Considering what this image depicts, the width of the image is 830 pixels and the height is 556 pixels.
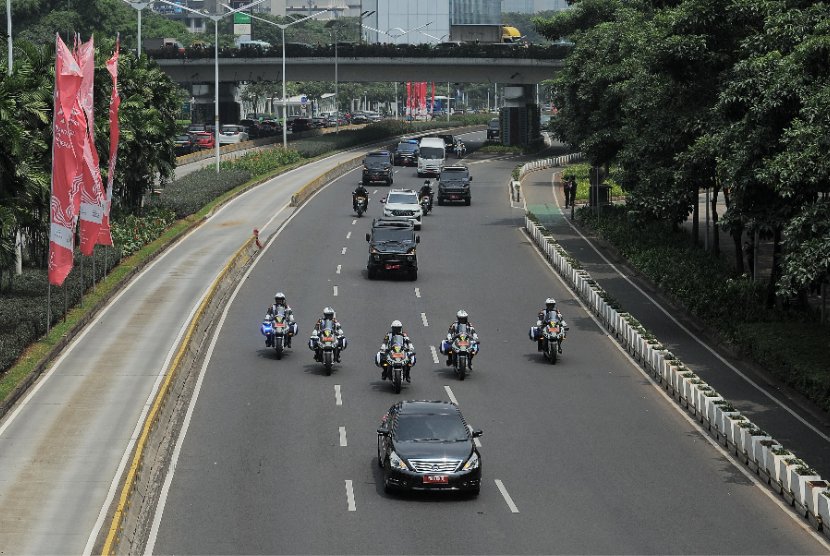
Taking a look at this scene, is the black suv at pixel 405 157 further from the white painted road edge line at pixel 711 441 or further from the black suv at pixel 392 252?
the white painted road edge line at pixel 711 441

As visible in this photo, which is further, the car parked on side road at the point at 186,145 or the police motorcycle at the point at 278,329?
the car parked on side road at the point at 186,145

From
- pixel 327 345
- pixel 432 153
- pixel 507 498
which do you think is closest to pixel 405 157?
pixel 432 153

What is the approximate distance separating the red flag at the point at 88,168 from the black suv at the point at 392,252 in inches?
458

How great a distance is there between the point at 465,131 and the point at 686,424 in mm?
129636

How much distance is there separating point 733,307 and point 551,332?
7.98 metres

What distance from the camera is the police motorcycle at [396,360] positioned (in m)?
30.8

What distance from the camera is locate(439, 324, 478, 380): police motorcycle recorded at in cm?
3275

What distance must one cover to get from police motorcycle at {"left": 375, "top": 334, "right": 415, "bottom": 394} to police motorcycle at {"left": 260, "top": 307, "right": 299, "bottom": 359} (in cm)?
441

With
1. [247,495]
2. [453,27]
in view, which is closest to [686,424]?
[247,495]

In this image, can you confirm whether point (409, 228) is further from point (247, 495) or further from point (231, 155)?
point (231, 155)

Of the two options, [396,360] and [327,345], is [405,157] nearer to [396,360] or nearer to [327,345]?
[327,345]

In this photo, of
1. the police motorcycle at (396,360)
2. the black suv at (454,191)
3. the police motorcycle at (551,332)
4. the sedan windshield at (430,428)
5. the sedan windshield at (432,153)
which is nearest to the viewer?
the sedan windshield at (430,428)

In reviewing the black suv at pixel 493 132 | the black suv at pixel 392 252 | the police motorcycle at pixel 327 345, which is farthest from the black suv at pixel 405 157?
the police motorcycle at pixel 327 345

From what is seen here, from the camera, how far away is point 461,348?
107ft
